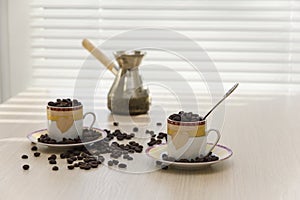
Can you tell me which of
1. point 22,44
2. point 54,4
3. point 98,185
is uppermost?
point 54,4

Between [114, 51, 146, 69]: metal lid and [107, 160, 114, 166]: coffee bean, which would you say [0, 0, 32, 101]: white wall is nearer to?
[114, 51, 146, 69]: metal lid

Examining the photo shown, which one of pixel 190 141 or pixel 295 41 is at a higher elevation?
pixel 295 41

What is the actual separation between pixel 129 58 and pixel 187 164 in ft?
2.40

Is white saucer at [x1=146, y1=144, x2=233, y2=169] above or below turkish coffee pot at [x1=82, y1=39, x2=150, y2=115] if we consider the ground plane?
below

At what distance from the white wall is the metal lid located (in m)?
1.63

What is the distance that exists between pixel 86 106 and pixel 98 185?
991 mm

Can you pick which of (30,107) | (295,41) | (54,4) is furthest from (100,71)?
(30,107)

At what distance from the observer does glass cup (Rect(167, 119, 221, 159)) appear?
1553 mm

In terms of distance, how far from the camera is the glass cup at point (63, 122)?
5.67 ft

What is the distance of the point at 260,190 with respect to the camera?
1.38 m

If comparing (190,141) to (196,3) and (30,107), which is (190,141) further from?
(196,3)

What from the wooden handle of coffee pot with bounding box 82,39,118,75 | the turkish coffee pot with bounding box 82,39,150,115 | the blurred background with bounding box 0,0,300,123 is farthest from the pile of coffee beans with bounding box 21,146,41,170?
the blurred background with bounding box 0,0,300,123

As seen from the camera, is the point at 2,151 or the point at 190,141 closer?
the point at 190,141

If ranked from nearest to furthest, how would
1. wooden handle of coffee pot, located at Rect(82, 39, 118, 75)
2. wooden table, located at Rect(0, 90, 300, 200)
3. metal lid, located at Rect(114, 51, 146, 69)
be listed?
wooden table, located at Rect(0, 90, 300, 200)
metal lid, located at Rect(114, 51, 146, 69)
wooden handle of coffee pot, located at Rect(82, 39, 118, 75)
